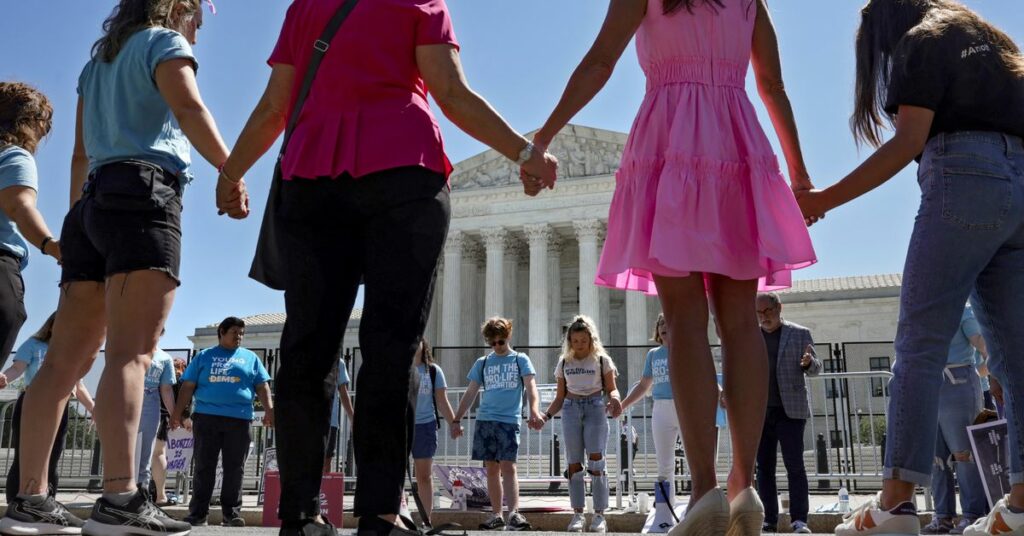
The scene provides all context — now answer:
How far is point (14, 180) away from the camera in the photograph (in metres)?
4.26

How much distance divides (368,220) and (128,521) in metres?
1.50

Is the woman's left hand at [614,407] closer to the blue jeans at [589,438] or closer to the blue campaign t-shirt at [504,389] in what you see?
the blue jeans at [589,438]

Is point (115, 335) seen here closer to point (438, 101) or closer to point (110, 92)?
point (110, 92)

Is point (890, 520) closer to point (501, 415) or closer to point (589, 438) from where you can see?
point (589, 438)

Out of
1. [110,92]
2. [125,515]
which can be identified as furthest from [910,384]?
[110,92]

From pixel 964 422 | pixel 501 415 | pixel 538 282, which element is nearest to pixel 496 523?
pixel 501 415

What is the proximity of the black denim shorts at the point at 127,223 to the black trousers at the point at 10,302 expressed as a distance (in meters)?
0.67

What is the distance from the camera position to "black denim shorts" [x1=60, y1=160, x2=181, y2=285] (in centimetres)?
348

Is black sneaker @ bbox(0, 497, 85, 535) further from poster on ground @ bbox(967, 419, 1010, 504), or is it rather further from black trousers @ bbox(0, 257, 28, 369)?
poster on ground @ bbox(967, 419, 1010, 504)

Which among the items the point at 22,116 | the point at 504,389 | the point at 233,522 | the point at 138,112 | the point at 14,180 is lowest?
the point at 233,522

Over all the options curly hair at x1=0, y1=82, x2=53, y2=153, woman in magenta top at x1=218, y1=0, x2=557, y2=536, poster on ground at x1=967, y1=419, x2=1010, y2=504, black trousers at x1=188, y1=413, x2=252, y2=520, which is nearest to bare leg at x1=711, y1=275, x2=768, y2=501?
woman in magenta top at x1=218, y1=0, x2=557, y2=536

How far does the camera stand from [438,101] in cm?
294

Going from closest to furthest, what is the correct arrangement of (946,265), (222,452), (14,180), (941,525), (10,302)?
(946,265) → (10,302) → (14,180) → (941,525) → (222,452)

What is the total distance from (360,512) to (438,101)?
135cm
